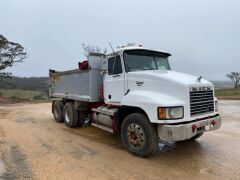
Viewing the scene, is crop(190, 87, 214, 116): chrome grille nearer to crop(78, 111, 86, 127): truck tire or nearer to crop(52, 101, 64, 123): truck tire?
crop(78, 111, 86, 127): truck tire

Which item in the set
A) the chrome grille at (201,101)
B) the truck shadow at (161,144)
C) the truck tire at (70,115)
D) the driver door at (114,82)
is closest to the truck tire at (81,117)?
the truck tire at (70,115)

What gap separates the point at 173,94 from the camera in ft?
18.3

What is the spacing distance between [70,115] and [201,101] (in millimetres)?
5254

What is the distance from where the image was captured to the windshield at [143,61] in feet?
21.8

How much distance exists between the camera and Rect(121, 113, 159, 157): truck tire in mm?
5609

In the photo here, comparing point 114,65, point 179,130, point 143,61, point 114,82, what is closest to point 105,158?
point 179,130

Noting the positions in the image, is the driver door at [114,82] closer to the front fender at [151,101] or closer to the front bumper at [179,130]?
the front fender at [151,101]

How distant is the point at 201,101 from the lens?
19.3 feet

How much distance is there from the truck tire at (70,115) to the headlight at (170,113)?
15.6 ft

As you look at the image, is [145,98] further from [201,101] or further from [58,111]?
[58,111]

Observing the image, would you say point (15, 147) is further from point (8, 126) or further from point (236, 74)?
point (236, 74)

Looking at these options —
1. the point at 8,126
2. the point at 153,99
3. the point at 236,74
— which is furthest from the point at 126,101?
the point at 236,74

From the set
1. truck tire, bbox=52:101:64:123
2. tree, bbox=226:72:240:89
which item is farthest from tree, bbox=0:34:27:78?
tree, bbox=226:72:240:89

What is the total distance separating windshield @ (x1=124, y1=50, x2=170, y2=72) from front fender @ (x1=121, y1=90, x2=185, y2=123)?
82cm
